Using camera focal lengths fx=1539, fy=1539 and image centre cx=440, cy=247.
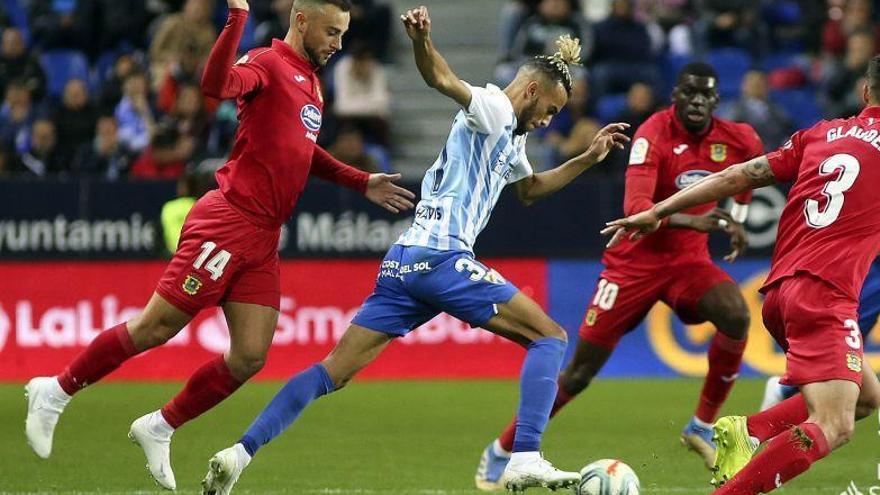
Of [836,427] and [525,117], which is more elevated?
[525,117]

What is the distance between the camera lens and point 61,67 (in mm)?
19969

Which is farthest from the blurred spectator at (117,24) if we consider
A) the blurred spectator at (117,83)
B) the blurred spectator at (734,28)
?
the blurred spectator at (734,28)

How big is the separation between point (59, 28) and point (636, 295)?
12.3 m

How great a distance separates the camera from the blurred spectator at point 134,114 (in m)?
18.2

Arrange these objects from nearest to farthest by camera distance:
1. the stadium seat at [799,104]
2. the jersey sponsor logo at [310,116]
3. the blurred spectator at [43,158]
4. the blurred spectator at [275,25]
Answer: the jersey sponsor logo at [310,116]
the blurred spectator at [43,158]
the stadium seat at [799,104]
the blurred spectator at [275,25]

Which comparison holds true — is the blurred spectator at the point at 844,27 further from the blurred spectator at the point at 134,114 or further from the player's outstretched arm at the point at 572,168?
the player's outstretched arm at the point at 572,168

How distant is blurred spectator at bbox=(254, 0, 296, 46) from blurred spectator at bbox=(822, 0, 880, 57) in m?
6.10

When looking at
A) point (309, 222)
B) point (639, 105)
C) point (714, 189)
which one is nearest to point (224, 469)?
point (714, 189)

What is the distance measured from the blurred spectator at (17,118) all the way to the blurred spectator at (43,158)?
0.52 meters

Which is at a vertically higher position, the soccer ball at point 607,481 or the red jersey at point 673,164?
the red jersey at point 673,164

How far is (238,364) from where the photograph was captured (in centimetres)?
837

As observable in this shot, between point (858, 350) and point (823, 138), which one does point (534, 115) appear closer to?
point (823, 138)

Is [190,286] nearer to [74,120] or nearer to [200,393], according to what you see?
[200,393]

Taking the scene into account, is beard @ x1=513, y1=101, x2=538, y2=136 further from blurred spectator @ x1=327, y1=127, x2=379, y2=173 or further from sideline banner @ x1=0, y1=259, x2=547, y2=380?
blurred spectator @ x1=327, y1=127, x2=379, y2=173
